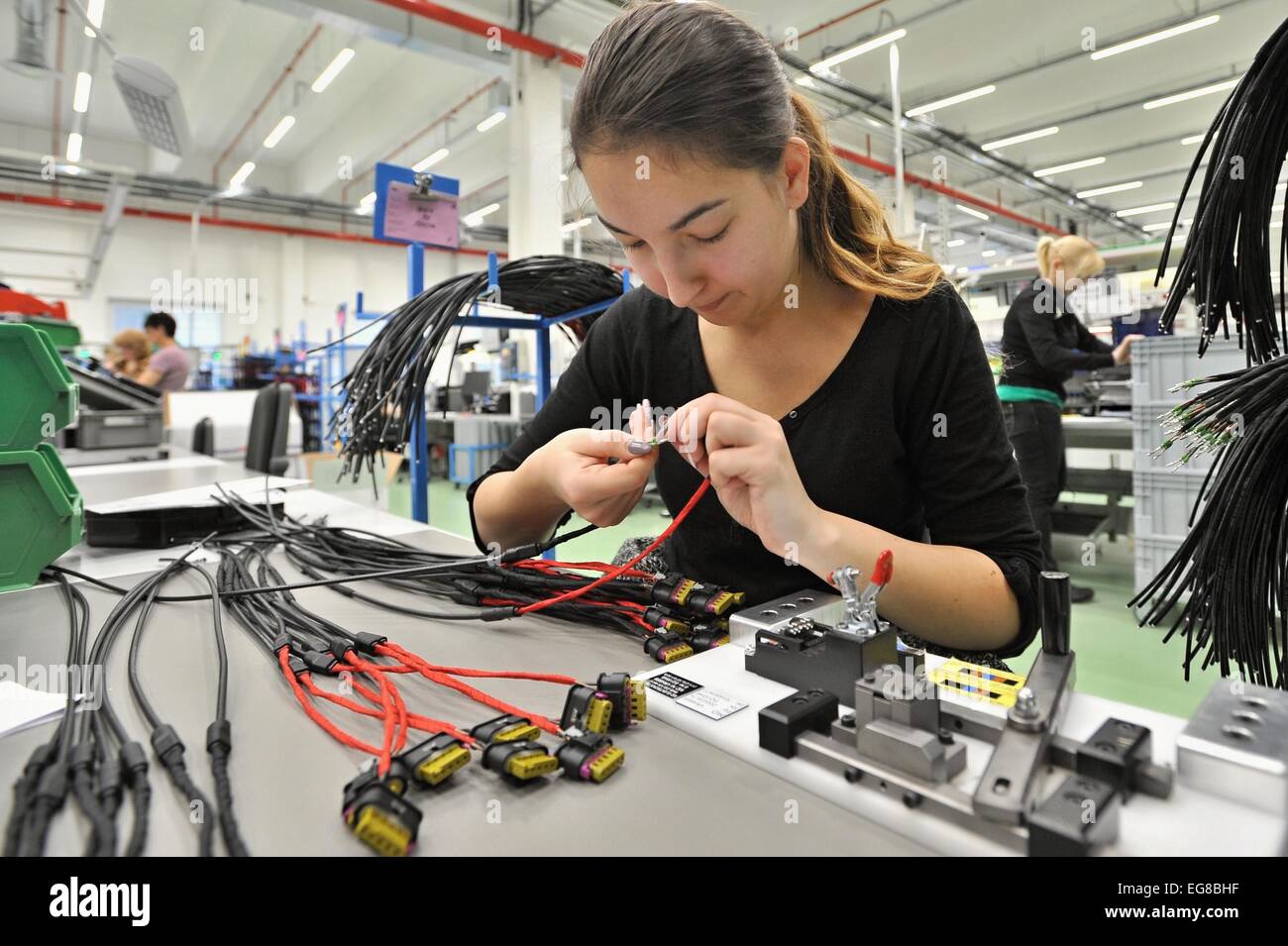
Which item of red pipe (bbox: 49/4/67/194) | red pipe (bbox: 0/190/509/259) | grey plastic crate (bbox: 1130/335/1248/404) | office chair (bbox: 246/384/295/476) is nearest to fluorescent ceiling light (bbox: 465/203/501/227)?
red pipe (bbox: 0/190/509/259)

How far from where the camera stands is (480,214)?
10312 millimetres

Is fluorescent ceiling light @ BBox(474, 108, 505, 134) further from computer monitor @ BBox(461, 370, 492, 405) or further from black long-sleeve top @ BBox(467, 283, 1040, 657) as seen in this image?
black long-sleeve top @ BBox(467, 283, 1040, 657)

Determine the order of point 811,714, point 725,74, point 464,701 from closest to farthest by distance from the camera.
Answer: point 811,714 < point 464,701 < point 725,74

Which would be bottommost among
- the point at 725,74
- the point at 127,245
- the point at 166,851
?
the point at 166,851

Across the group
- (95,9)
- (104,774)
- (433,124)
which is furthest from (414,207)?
(433,124)

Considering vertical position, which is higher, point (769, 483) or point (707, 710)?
point (769, 483)

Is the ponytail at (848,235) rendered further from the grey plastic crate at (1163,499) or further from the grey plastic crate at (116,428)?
the grey plastic crate at (116,428)

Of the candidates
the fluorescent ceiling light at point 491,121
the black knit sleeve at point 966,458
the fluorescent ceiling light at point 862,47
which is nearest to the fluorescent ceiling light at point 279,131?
the fluorescent ceiling light at point 491,121

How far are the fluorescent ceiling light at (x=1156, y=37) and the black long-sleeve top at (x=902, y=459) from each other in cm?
642

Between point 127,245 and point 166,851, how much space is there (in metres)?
11.2

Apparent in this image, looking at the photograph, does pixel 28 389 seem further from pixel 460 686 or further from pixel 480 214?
pixel 480 214

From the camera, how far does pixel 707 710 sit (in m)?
0.46

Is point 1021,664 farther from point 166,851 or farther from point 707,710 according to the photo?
point 166,851
